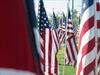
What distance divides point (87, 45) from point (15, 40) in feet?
19.8

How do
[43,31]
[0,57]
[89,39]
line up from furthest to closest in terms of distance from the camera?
[43,31]
[89,39]
[0,57]

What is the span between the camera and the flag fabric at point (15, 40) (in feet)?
7.42

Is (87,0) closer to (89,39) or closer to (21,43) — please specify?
(89,39)

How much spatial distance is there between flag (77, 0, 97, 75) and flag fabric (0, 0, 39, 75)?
5.87 metres

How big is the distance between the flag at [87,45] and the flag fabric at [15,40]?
5873 mm

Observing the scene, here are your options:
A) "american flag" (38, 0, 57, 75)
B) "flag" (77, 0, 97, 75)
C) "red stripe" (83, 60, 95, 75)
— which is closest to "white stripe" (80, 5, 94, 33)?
"flag" (77, 0, 97, 75)

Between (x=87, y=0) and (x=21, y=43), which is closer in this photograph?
(x=21, y=43)

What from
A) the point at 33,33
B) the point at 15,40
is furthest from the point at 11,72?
the point at 33,33

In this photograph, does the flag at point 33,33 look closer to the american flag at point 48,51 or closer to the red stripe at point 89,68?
the red stripe at point 89,68

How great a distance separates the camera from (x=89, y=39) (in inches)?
327

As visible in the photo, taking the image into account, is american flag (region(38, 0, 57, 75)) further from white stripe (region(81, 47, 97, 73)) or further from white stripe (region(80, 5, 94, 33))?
white stripe (region(81, 47, 97, 73))

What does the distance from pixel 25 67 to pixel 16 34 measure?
6.8 inches

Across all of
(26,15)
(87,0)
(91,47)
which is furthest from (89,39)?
(26,15)

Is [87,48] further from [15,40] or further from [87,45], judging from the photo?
[15,40]
